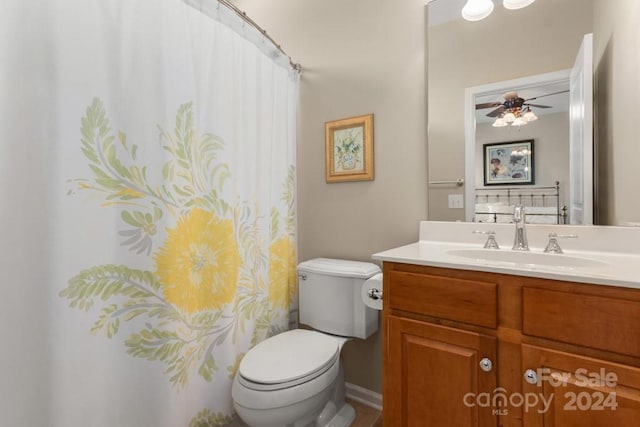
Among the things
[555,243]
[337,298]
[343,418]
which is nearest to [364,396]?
[343,418]

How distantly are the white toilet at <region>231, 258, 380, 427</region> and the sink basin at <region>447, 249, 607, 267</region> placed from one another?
0.49 m

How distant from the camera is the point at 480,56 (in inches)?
56.6

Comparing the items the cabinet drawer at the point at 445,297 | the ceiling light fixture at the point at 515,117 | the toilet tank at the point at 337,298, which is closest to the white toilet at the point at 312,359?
the toilet tank at the point at 337,298

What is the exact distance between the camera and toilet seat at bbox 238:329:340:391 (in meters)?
1.19

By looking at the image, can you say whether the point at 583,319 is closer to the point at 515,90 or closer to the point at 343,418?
the point at 515,90

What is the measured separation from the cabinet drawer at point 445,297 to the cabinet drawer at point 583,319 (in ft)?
0.31

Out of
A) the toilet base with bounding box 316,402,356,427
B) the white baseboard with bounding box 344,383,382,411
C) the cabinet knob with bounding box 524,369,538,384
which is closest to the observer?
the cabinet knob with bounding box 524,369,538,384

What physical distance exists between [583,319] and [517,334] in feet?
0.55

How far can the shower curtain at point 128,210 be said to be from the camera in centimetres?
85

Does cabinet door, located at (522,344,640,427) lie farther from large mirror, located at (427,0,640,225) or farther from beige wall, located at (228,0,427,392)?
beige wall, located at (228,0,427,392)

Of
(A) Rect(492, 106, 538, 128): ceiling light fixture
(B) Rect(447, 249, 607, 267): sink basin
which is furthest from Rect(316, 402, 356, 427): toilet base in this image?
(A) Rect(492, 106, 538, 128): ceiling light fixture

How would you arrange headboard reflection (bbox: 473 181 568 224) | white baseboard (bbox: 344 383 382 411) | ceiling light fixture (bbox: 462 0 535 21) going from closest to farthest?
headboard reflection (bbox: 473 181 568 224) < ceiling light fixture (bbox: 462 0 535 21) < white baseboard (bbox: 344 383 382 411)

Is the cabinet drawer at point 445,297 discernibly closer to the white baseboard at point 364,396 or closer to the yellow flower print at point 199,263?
the yellow flower print at point 199,263

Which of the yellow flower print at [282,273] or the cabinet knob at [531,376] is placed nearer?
the cabinet knob at [531,376]
